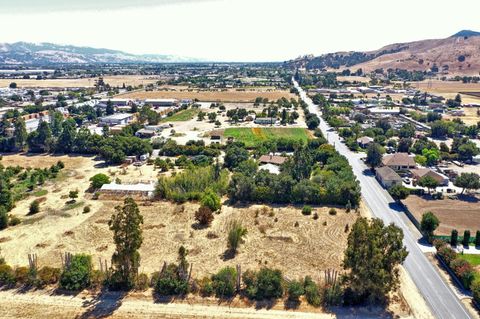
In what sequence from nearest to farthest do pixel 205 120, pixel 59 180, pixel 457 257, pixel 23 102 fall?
pixel 457 257, pixel 59 180, pixel 205 120, pixel 23 102

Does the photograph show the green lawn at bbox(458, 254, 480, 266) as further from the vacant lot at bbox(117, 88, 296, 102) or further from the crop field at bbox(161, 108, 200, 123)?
the vacant lot at bbox(117, 88, 296, 102)

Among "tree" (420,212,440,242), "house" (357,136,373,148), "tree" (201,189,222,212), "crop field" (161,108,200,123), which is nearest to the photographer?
"tree" (420,212,440,242)

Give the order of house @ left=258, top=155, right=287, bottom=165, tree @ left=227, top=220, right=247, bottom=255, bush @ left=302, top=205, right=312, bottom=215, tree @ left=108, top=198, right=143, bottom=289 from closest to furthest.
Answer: tree @ left=108, top=198, right=143, bottom=289, tree @ left=227, top=220, right=247, bottom=255, bush @ left=302, top=205, right=312, bottom=215, house @ left=258, top=155, right=287, bottom=165

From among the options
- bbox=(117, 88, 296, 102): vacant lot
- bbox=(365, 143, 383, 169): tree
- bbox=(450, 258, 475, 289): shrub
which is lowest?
bbox=(450, 258, 475, 289): shrub

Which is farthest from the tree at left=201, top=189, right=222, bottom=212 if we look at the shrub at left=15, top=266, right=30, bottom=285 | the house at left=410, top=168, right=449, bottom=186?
the house at left=410, top=168, right=449, bottom=186

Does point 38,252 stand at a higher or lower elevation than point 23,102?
lower

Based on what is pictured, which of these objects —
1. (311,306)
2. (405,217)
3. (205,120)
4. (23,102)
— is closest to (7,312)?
(311,306)

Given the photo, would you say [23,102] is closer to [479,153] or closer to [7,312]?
[7,312]
